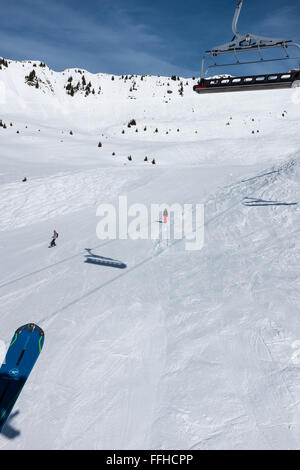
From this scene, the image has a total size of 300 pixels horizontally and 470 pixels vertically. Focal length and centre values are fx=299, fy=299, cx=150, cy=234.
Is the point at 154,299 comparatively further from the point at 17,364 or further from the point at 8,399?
the point at 8,399

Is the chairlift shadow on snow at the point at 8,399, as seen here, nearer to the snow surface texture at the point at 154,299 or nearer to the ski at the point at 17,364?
the ski at the point at 17,364

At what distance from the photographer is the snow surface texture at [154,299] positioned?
4.55 m

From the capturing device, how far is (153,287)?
840 cm

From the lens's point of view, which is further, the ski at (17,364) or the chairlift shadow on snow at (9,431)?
the ski at (17,364)

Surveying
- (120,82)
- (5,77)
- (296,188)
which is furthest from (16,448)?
(120,82)

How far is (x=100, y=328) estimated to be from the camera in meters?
6.62

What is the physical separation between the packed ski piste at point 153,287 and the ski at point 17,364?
0.02 m

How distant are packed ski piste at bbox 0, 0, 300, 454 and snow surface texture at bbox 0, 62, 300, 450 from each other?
0.03 m

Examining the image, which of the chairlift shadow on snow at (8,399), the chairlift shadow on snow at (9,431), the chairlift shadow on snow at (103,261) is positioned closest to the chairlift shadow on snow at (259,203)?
the chairlift shadow on snow at (103,261)

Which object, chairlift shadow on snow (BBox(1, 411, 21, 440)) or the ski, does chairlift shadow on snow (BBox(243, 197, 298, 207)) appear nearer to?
the ski

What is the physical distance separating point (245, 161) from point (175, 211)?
8.65m

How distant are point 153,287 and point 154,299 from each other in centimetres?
64

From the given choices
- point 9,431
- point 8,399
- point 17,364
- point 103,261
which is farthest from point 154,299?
point 9,431

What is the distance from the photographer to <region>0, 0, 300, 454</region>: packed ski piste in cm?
460
